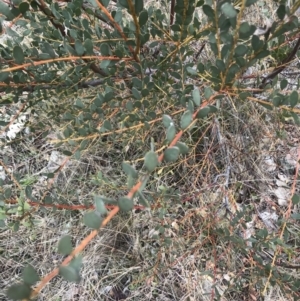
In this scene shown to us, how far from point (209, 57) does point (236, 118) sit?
0.28 m

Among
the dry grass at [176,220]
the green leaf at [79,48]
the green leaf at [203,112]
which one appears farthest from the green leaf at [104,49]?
the dry grass at [176,220]

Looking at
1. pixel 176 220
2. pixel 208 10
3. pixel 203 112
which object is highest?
pixel 208 10

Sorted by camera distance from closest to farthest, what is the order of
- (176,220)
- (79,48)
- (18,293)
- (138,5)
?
(18,293) < (138,5) < (79,48) < (176,220)

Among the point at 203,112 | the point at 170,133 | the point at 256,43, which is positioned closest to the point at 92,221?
the point at 170,133

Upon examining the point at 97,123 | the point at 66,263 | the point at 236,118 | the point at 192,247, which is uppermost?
the point at 66,263

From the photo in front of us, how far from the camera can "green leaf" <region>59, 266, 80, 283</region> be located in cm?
32

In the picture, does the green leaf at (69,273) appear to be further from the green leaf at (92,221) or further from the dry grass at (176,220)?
the dry grass at (176,220)

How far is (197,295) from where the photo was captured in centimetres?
136

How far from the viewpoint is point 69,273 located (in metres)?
0.33

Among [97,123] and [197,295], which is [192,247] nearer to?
[197,295]

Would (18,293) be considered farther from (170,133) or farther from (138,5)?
(138,5)

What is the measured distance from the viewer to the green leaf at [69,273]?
0.32 metres

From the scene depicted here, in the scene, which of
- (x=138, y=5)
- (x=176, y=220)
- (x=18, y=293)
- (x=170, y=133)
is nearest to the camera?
(x=18, y=293)

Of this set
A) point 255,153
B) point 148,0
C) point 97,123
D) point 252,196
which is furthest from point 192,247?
point 148,0
